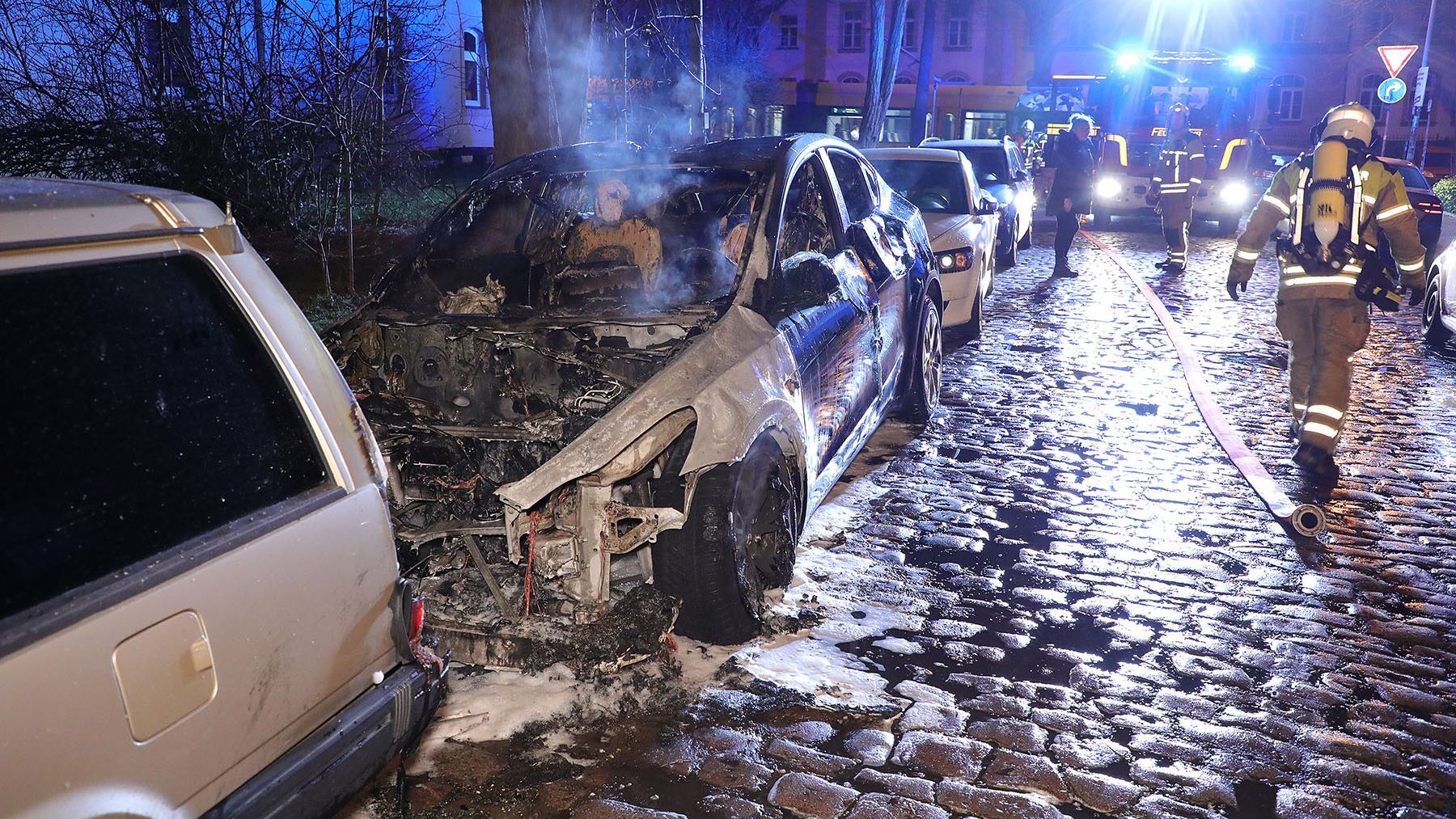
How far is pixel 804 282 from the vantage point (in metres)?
4.68

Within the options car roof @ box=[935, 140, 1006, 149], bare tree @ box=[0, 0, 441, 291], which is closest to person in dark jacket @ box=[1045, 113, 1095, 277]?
car roof @ box=[935, 140, 1006, 149]

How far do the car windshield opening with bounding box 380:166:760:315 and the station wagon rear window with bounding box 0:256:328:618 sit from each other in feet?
9.27

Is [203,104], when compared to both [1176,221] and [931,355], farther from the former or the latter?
[1176,221]

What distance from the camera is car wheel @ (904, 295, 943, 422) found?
22.1 feet

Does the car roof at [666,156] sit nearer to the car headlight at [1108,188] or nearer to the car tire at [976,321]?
the car tire at [976,321]

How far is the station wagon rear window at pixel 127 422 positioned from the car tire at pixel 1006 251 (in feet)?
41.5

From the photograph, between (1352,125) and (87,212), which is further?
(1352,125)

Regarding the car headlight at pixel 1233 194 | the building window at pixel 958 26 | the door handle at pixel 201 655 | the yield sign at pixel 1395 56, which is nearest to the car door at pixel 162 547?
the door handle at pixel 201 655

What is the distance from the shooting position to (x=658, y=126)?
60.1ft

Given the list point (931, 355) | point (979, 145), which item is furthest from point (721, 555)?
point (979, 145)

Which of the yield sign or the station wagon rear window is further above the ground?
the yield sign

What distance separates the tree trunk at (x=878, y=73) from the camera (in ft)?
82.1

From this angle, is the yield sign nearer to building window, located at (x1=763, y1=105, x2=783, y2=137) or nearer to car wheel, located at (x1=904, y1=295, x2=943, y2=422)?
car wheel, located at (x1=904, y1=295, x2=943, y2=422)

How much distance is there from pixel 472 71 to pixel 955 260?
66.6ft
